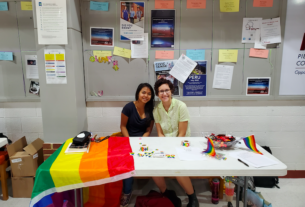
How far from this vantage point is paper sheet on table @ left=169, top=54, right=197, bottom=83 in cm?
218

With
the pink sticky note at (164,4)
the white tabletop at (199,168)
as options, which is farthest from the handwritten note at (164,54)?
the white tabletop at (199,168)

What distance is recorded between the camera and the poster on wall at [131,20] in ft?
6.86

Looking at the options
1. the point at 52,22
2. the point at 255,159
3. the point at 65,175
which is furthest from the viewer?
the point at 52,22

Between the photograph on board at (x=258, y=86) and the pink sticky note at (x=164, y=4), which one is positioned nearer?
the pink sticky note at (x=164, y=4)

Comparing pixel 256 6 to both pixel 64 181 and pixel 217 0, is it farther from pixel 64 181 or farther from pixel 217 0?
pixel 64 181

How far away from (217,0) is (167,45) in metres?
0.73

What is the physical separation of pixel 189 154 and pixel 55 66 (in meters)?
1.53

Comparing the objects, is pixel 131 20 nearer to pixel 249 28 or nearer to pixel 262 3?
pixel 249 28

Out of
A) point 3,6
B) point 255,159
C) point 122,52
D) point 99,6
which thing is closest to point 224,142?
point 255,159

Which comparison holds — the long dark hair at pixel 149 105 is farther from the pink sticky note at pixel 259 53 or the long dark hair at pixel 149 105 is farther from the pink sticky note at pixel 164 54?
the pink sticky note at pixel 259 53

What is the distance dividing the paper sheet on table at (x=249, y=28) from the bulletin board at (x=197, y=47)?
0.15 feet

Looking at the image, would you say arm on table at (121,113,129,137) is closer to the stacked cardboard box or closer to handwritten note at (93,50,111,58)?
handwritten note at (93,50,111,58)

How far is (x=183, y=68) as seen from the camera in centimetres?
219

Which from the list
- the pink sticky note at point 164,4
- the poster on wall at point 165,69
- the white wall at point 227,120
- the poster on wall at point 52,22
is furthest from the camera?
the white wall at point 227,120
